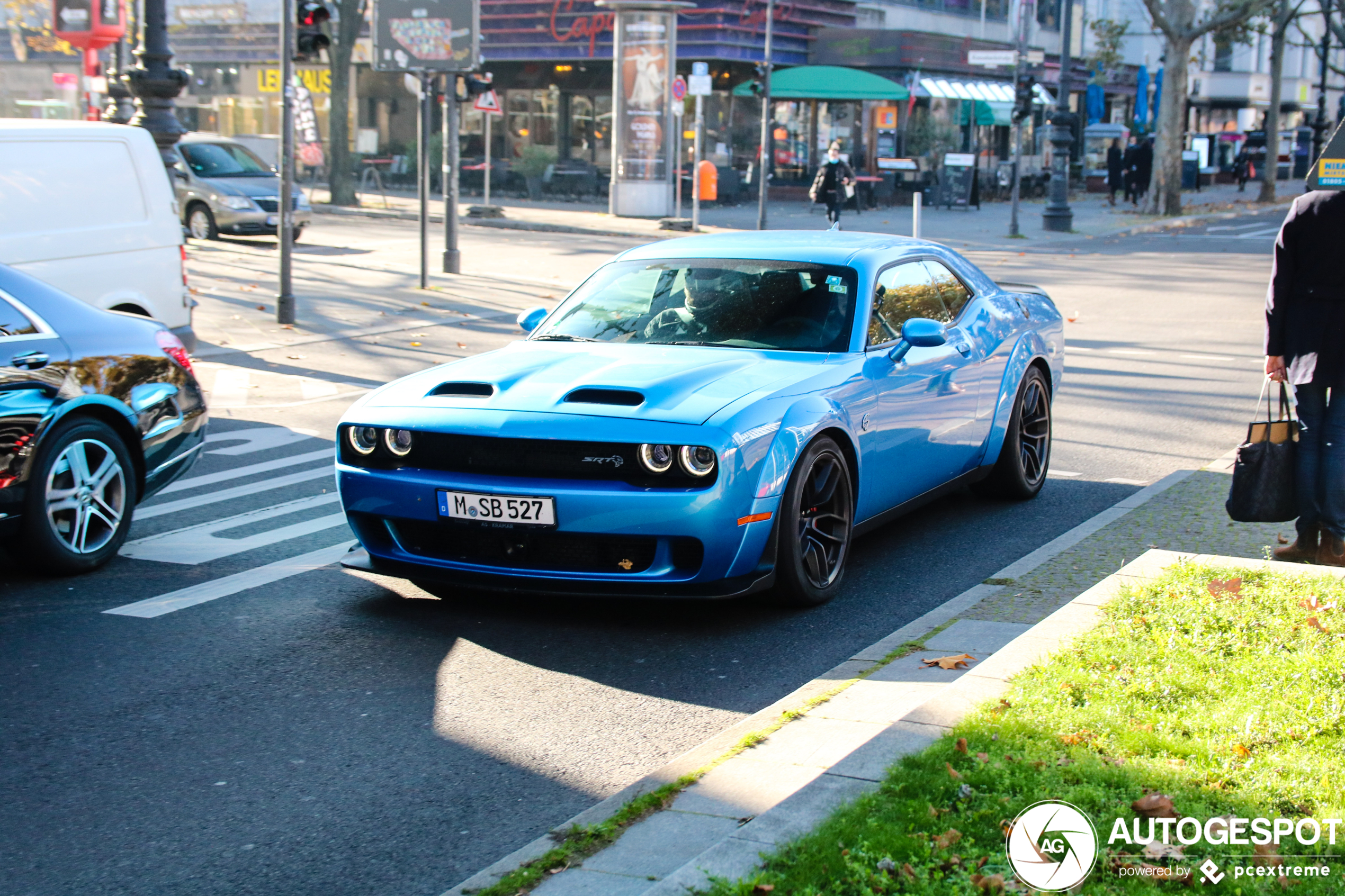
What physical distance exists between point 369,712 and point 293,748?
14.6 inches

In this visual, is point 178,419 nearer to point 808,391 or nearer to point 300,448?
point 300,448

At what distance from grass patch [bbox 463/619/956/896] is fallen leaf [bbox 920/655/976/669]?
786 mm

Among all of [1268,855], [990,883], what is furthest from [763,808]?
[1268,855]

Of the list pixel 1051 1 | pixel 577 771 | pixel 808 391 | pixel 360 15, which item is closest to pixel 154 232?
pixel 808 391

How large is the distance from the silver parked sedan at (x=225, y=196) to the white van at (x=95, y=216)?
1375 centimetres

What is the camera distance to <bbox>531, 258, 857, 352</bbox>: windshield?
651 centimetres

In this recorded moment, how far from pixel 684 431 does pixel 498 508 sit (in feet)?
2.47

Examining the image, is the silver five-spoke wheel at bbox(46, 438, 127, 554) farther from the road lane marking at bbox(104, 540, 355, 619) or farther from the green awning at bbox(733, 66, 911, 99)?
the green awning at bbox(733, 66, 911, 99)

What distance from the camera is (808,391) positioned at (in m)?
5.89

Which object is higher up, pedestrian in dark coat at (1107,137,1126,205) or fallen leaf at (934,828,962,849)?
pedestrian in dark coat at (1107,137,1126,205)

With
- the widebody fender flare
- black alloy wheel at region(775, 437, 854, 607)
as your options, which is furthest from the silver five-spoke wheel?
the widebody fender flare

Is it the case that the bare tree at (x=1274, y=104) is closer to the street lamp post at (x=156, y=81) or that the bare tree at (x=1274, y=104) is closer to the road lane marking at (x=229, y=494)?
the street lamp post at (x=156, y=81)

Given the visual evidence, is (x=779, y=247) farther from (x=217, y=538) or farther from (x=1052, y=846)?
(x=1052, y=846)

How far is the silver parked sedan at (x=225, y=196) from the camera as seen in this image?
25375 millimetres
